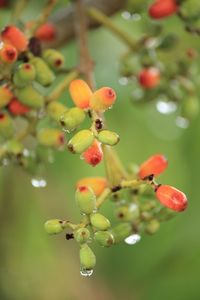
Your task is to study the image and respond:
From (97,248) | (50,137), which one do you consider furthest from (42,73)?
(97,248)

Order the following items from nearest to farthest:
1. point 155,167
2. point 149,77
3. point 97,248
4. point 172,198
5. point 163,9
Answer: point 172,198, point 155,167, point 163,9, point 149,77, point 97,248

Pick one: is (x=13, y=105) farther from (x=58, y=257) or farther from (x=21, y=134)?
(x=58, y=257)

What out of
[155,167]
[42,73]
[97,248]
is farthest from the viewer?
[97,248]

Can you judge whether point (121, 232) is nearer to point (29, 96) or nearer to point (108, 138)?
point (108, 138)

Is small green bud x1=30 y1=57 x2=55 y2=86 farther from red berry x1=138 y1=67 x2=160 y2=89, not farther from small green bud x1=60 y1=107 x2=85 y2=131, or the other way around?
red berry x1=138 y1=67 x2=160 y2=89

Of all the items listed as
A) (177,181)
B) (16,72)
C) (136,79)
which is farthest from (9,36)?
(177,181)

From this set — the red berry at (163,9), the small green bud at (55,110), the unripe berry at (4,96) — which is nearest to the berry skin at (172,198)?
the small green bud at (55,110)

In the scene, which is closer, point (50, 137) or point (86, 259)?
point (86, 259)

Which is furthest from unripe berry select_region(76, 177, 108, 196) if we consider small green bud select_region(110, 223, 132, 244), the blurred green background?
the blurred green background

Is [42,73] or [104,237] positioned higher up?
[42,73]
